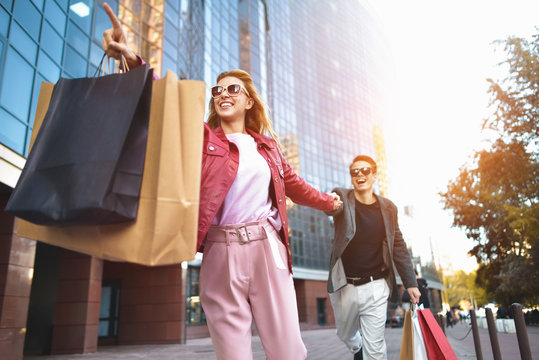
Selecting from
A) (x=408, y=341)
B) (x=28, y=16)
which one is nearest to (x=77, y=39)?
(x=28, y=16)

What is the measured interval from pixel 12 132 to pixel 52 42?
11.6 feet

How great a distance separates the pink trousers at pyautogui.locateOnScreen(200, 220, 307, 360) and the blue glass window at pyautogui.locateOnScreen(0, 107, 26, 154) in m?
8.84

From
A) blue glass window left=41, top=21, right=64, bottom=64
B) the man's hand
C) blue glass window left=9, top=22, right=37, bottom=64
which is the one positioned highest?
blue glass window left=41, top=21, right=64, bottom=64

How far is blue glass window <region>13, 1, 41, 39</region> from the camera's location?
10352 millimetres

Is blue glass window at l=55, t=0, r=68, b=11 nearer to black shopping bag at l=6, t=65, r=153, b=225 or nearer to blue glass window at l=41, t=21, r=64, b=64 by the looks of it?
blue glass window at l=41, t=21, r=64, b=64

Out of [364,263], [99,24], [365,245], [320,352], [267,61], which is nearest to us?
[364,263]

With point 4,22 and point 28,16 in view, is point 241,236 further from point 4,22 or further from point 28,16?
point 28,16

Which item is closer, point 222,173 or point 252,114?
point 222,173

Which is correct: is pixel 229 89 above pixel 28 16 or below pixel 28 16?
below

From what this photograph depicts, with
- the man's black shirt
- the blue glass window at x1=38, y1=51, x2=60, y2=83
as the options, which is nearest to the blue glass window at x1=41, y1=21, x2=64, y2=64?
the blue glass window at x1=38, y1=51, x2=60, y2=83

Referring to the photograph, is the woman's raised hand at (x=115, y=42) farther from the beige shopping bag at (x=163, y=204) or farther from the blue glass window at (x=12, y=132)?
the blue glass window at (x=12, y=132)

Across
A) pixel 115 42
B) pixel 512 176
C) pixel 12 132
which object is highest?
pixel 512 176

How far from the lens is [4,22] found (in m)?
9.72

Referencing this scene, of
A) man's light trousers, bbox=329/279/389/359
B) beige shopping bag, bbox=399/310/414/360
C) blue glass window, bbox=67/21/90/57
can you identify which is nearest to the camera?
beige shopping bag, bbox=399/310/414/360
